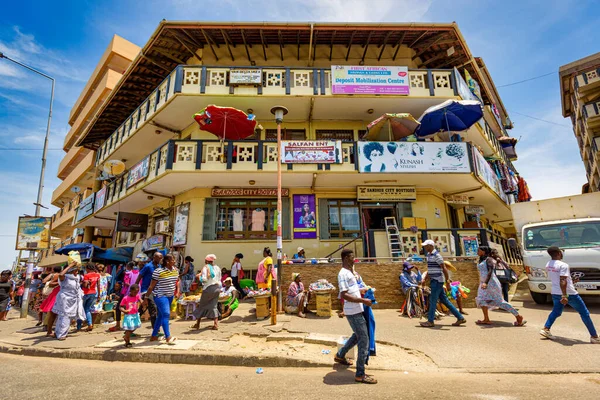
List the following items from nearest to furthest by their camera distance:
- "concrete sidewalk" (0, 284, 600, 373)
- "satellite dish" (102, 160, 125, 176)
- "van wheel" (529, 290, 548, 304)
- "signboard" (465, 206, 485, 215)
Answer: "concrete sidewalk" (0, 284, 600, 373) < "van wheel" (529, 290, 548, 304) < "signboard" (465, 206, 485, 215) < "satellite dish" (102, 160, 125, 176)

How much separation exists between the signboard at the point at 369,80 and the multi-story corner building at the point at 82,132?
19.5 m

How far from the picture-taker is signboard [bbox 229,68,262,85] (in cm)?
1273

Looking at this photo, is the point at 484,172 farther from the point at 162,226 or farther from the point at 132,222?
the point at 132,222

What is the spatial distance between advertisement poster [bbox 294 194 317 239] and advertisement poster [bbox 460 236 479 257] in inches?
217

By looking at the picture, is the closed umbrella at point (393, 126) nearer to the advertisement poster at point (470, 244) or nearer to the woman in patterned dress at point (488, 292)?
the advertisement poster at point (470, 244)

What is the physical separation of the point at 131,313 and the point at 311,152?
8130 mm

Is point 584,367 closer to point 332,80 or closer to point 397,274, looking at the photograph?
point 397,274

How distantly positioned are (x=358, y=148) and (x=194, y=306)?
7993 millimetres

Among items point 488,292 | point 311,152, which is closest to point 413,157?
point 311,152

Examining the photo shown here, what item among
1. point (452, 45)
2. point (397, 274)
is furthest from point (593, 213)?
point (452, 45)

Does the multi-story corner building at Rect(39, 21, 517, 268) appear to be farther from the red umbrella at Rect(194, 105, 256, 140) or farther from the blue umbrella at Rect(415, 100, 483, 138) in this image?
the blue umbrella at Rect(415, 100, 483, 138)

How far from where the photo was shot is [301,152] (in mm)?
11969

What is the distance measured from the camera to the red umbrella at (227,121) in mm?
11469

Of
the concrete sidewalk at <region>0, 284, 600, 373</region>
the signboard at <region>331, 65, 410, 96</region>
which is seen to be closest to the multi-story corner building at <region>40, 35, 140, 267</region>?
the concrete sidewalk at <region>0, 284, 600, 373</region>
